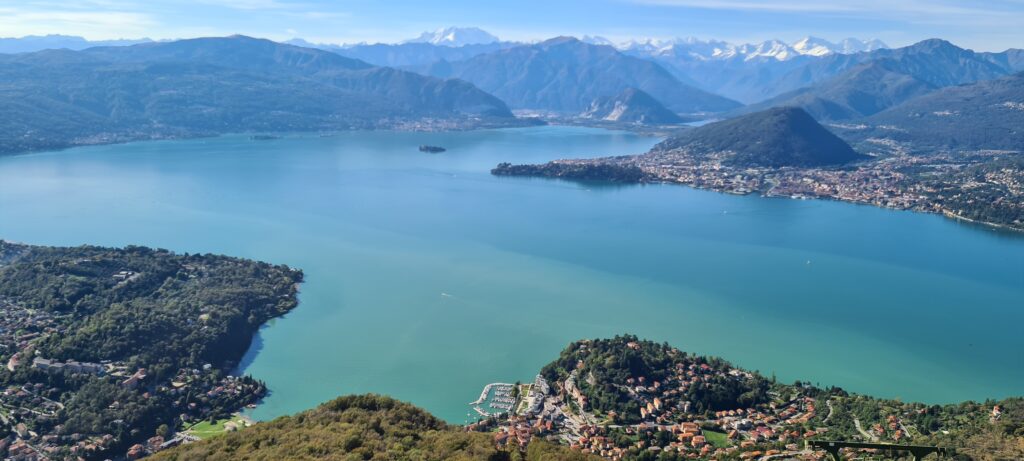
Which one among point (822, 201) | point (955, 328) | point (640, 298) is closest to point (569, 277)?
point (640, 298)

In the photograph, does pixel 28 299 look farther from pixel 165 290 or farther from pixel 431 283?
pixel 431 283

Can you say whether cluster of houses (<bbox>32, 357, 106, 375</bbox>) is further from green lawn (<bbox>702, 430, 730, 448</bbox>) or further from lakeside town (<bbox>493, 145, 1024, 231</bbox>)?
lakeside town (<bbox>493, 145, 1024, 231</bbox>)

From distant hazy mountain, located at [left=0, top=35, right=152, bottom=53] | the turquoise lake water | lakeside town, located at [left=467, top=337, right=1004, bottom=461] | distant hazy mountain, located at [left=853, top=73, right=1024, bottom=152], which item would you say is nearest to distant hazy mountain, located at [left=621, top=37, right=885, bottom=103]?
distant hazy mountain, located at [left=853, top=73, right=1024, bottom=152]

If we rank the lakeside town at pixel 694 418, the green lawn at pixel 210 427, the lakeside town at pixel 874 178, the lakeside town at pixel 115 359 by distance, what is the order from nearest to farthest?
the lakeside town at pixel 694 418, the lakeside town at pixel 115 359, the green lawn at pixel 210 427, the lakeside town at pixel 874 178

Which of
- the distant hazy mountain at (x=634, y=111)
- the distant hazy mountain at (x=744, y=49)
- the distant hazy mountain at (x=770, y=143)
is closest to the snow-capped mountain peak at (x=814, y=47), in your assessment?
the distant hazy mountain at (x=744, y=49)

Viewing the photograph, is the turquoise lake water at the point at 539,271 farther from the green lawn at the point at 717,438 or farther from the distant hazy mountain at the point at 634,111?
the distant hazy mountain at the point at 634,111

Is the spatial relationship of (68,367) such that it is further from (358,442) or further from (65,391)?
(358,442)
